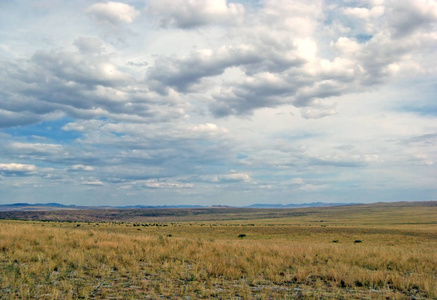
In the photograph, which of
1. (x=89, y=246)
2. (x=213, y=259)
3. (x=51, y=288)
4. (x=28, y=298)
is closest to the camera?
(x=28, y=298)

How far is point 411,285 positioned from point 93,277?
10.3m

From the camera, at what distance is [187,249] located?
18.0 metres

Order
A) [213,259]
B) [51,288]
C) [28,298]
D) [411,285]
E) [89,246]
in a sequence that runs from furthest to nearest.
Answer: [89,246], [213,259], [411,285], [51,288], [28,298]

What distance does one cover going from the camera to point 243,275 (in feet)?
40.2

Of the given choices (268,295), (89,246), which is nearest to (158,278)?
(268,295)

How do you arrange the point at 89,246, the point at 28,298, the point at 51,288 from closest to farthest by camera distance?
1. the point at 28,298
2. the point at 51,288
3. the point at 89,246

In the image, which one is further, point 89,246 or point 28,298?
point 89,246

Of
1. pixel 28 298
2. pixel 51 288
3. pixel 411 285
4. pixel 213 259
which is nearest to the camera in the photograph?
pixel 28 298

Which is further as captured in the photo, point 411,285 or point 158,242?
point 158,242

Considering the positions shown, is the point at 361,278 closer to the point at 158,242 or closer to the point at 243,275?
the point at 243,275

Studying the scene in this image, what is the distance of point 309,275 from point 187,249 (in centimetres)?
755

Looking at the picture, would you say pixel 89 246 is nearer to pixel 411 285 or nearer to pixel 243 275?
pixel 243 275

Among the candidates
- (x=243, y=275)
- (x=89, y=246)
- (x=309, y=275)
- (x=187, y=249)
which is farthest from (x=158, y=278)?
(x=89, y=246)

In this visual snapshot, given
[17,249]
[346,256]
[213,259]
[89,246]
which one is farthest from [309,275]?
[17,249]
